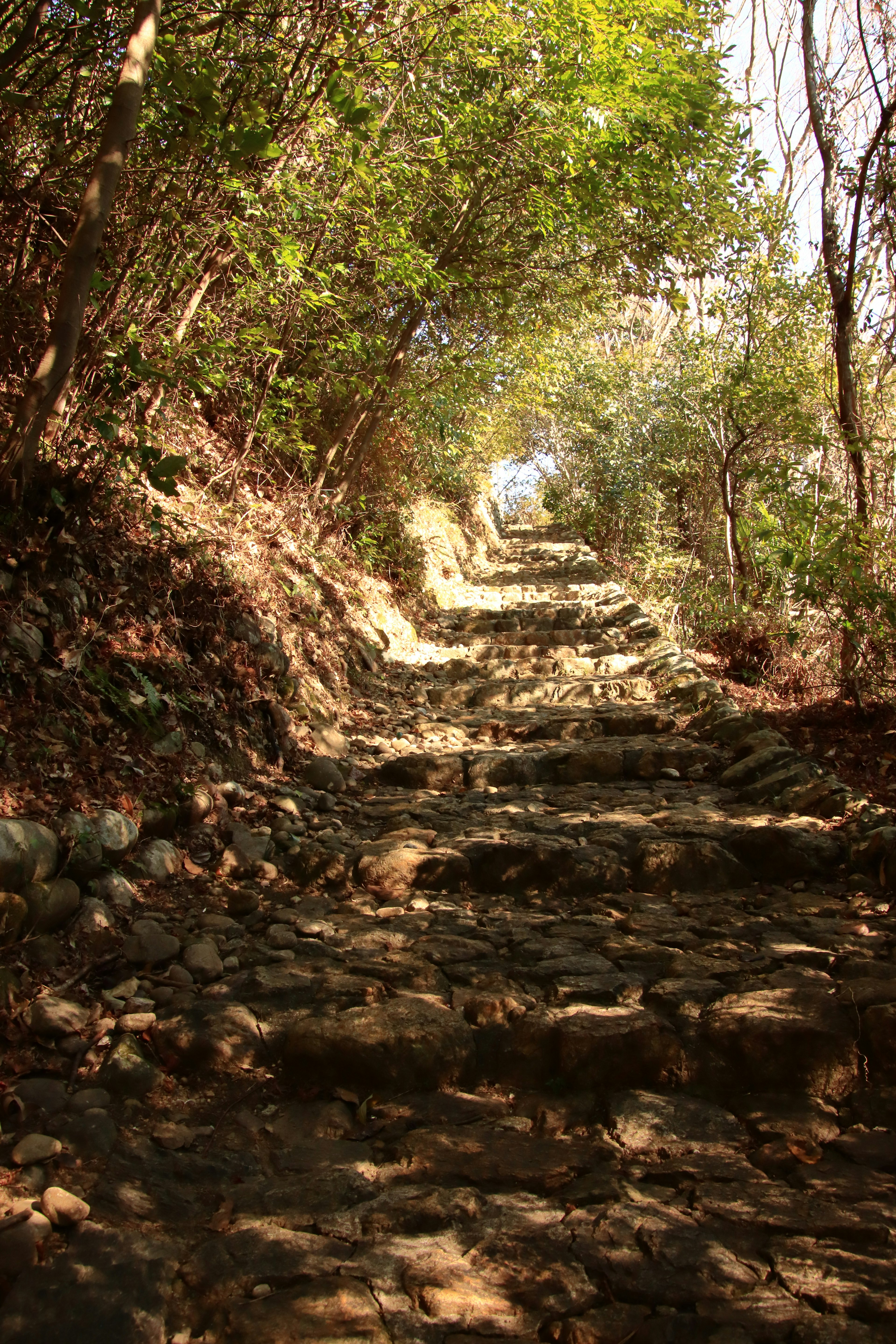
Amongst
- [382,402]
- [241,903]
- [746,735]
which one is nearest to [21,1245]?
[241,903]

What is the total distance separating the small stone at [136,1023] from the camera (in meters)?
2.08

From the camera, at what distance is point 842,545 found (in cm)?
405

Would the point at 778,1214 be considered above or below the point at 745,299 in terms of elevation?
below

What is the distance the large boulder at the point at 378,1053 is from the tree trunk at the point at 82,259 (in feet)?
6.62

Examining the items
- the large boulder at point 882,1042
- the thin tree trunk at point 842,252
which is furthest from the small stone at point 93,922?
the thin tree trunk at point 842,252

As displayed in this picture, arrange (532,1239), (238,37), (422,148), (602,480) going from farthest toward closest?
1. (602,480)
2. (422,148)
3. (238,37)
4. (532,1239)

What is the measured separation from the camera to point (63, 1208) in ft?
4.88

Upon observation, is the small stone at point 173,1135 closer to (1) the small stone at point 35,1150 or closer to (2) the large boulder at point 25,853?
(1) the small stone at point 35,1150

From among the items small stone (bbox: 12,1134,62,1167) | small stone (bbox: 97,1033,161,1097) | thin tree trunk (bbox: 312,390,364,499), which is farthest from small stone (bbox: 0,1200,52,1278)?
thin tree trunk (bbox: 312,390,364,499)

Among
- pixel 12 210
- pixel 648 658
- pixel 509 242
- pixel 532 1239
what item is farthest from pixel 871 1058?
pixel 509 242

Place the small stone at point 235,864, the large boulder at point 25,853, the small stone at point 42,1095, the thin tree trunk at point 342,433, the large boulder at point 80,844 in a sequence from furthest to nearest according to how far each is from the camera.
A: the thin tree trunk at point 342,433 → the small stone at point 235,864 → the large boulder at point 80,844 → the large boulder at point 25,853 → the small stone at point 42,1095

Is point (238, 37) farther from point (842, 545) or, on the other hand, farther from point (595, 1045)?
point (595, 1045)

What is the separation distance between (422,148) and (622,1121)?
19.7 ft

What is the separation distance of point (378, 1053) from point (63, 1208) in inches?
30.9
